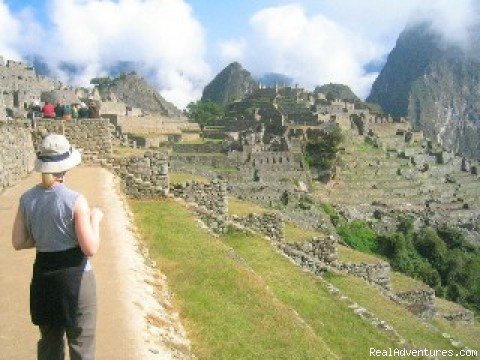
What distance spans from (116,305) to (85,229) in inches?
87.8

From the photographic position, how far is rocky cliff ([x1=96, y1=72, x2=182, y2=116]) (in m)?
89.8

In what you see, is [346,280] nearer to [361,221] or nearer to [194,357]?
[194,357]

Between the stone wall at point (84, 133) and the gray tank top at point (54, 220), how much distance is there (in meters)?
12.9

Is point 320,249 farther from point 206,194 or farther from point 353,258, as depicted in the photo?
point 353,258

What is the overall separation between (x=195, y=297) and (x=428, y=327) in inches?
261

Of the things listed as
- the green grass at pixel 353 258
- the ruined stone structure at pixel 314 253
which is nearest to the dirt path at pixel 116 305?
the ruined stone structure at pixel 314 253

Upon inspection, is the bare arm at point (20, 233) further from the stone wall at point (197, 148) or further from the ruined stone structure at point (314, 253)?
the stone wall at point (197, 148)

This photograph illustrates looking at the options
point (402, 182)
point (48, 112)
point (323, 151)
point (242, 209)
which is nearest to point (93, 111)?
point (48, 112)

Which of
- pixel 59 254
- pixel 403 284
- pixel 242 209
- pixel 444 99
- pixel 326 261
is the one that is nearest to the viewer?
pixel 59 254

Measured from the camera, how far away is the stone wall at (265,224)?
1556cm

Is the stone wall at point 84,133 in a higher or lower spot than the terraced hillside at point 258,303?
higher

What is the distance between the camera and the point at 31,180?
1489 centimetres

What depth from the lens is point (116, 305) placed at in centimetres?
655

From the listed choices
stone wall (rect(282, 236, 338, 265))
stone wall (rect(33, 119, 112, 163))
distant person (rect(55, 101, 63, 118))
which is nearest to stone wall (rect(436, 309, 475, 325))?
stone wall (rect(282, 236, 338, 265))
